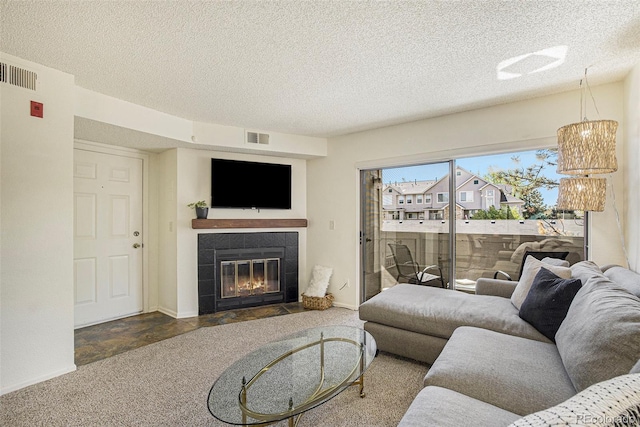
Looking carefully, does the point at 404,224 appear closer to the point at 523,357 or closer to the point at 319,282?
the point at 319,282

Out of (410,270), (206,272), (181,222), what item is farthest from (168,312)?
(410,270)

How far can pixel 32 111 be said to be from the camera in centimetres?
230

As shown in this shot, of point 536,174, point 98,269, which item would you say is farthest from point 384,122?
point 98,269

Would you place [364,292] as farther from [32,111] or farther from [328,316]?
[32,111]

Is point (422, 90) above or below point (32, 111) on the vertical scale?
above

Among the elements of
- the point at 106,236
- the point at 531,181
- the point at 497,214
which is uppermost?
the point at 531,181

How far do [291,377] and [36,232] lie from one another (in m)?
2.18

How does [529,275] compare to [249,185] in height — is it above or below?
below

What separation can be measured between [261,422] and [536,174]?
3.27m

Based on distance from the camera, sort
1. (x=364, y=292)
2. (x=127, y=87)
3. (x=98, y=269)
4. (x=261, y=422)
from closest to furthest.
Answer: (x=261, y=422), (x=127, y=87), (x=98, y=269), (x=364, y=292)

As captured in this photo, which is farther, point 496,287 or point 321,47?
point 496,287

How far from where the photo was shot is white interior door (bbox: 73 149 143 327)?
3572 mm

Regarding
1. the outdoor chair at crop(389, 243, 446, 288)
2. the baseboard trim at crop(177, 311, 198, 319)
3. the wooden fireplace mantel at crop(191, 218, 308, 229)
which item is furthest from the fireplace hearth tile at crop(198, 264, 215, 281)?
the outdoor chair at crop(389, 243, 446, 288)

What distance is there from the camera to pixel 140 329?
346 cm
